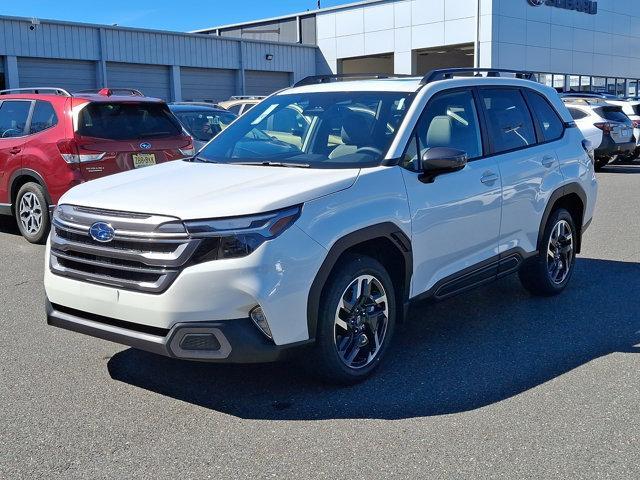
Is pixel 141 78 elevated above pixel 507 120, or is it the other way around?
pixel 141 78

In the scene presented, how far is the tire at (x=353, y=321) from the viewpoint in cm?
417

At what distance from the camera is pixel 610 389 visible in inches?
174

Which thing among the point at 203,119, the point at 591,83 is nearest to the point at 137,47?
the point at 203,119

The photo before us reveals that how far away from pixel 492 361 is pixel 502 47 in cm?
3294

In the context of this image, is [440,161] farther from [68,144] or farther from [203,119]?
[203,119]

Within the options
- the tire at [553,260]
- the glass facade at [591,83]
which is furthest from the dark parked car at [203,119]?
the glass facade at [591,83]

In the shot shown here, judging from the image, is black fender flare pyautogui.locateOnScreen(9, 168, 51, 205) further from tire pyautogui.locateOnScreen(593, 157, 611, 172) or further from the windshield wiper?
tire pyautogui.locateOnScreen(593, 157, 611, 172)

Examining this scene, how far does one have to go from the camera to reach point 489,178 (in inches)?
211

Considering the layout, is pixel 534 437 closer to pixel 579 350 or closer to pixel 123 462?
pixel 579 350

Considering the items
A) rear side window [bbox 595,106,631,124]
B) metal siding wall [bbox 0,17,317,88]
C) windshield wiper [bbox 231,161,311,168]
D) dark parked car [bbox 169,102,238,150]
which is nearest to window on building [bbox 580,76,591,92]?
metal siding wall [bbox 0,17,317,88]

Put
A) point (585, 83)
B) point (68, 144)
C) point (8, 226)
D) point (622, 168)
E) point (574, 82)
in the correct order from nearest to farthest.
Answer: point (68, 144) → point (8, 226) → point (622, 168) → point (574, 82) → point (585, 83)

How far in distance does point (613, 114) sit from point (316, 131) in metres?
15.4

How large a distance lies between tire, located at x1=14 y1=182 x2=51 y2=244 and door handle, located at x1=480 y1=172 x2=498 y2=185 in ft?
17.8

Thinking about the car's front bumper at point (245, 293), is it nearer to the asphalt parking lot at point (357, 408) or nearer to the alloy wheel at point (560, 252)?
the asphalt parking lot at point (357, 408)
